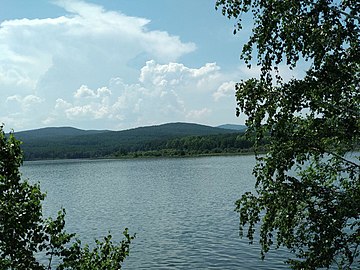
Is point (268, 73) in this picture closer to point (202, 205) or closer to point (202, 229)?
point (202, 229)

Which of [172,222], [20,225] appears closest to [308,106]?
[20,225]

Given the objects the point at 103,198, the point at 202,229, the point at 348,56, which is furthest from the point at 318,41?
the point at 103,198

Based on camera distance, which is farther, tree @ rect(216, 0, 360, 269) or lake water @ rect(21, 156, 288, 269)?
lake water @ rect(21, 156, 288, 269)

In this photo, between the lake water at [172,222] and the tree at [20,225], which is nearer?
the tree at [20,225]

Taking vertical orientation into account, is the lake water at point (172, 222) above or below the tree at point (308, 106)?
below

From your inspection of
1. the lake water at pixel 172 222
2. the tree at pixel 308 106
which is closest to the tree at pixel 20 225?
the tree at pixel 308 106

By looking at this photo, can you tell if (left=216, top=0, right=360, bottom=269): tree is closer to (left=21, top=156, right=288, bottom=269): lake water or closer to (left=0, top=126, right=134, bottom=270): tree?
(left=0, top=126, right=134, bottom=270): tree

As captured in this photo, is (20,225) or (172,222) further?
(172,222)

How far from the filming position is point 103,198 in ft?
233

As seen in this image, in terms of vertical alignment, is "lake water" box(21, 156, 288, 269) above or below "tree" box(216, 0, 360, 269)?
below

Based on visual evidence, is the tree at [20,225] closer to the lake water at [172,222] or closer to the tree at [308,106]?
the tree at [308,106]

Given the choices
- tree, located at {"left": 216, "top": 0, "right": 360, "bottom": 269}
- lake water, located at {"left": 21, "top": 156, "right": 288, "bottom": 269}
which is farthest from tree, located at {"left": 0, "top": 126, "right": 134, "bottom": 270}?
lake water, located at {"left": 21, "top": 156, "right": 288, "bottom": 269}

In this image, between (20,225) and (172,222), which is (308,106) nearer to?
(20,225)

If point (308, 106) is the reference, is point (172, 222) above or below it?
below
